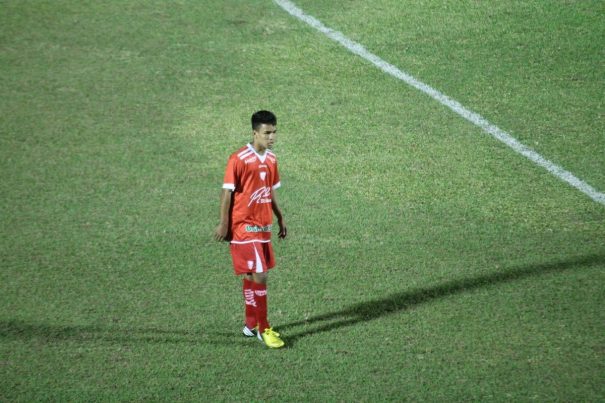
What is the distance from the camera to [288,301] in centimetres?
779

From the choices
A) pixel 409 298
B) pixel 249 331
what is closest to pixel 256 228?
pixel 249 331

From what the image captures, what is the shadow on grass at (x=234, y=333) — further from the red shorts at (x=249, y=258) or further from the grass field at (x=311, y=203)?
the red shorts at (x=249, y=258)

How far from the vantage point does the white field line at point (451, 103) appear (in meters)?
10.0

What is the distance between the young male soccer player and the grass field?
421mm

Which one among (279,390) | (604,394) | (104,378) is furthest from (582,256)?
(104,378)

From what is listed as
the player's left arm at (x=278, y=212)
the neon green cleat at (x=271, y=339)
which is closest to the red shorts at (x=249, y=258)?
the player's left arm at (x=278, y=212)

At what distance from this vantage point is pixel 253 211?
7.05 m

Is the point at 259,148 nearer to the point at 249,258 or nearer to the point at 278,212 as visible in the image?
the point at 278,212

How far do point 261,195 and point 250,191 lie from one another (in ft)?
0.31

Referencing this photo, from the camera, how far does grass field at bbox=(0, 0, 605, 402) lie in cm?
688

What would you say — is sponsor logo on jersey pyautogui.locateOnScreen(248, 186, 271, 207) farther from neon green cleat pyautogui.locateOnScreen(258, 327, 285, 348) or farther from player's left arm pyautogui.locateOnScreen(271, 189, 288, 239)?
neon green cleat pyautogui.locateOnScreen(258, 327, 285, 348)

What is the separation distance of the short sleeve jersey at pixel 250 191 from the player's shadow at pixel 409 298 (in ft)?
2.60

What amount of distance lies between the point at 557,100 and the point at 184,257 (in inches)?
217

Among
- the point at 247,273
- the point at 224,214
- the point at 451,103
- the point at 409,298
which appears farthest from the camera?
the point at 451,103
